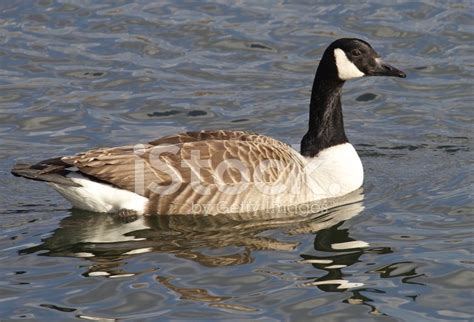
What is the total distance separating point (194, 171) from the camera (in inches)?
484

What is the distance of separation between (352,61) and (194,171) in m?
2.43

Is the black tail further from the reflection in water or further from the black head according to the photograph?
the black head

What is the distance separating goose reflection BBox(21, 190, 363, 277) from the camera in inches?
433

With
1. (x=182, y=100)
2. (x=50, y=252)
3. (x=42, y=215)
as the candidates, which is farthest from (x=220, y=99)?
(x=50, y=252)

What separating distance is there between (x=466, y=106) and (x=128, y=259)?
6.79 m

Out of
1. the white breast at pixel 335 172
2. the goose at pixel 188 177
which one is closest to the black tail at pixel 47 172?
the goose at pixel 188 177

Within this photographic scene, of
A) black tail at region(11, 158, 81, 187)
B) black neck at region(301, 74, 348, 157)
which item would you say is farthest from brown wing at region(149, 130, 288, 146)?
black tail at region(11, 158, 81, 187)

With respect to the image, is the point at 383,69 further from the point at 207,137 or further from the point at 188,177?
the point at 188,177

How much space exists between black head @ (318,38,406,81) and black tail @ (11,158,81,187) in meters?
3.40

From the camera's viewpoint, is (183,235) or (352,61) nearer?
(183,235)

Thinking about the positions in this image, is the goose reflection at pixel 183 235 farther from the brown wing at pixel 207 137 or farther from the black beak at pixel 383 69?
the black beak at pixel 383 69

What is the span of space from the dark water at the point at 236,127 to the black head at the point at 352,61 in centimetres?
135

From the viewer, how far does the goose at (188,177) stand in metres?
12.0

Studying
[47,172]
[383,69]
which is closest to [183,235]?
[47,172]
